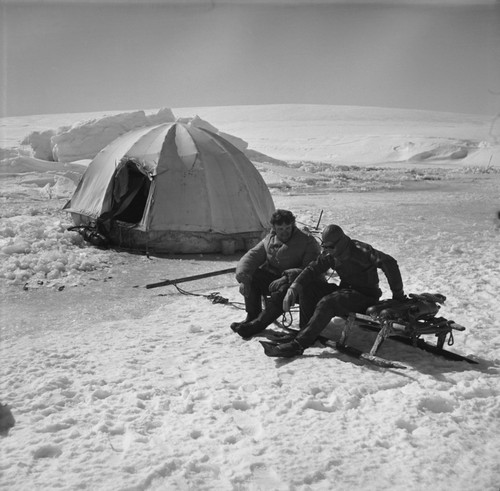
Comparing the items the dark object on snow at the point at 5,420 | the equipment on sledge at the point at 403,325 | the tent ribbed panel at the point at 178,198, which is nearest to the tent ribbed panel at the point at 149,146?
the tent ribbed panel at the point at 178,198

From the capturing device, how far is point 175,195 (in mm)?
9984

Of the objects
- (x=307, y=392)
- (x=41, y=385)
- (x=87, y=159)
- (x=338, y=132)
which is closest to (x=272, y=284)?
(x=307, y=392)

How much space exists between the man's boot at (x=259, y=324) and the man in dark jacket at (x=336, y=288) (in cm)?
27

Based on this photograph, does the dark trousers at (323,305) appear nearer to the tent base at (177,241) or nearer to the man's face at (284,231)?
the man's face at (284,231)

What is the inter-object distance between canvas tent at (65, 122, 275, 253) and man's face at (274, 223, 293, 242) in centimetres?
426

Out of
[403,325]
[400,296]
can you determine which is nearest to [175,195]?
[400,296]

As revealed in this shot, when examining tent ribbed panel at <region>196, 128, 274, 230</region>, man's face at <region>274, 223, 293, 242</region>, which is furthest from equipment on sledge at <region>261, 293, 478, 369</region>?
tent ribbed panel at <region>196, 128, 274, 230</region>

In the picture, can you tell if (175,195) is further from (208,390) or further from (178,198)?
(208,390)

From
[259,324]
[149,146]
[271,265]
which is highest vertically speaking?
[149,146]

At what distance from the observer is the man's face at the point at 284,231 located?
18.3ft

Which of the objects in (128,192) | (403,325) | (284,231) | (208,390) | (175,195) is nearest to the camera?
(208,390)

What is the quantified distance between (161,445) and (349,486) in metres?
1.10

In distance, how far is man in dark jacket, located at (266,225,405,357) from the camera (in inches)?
195

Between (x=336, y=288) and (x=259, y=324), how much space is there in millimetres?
768
